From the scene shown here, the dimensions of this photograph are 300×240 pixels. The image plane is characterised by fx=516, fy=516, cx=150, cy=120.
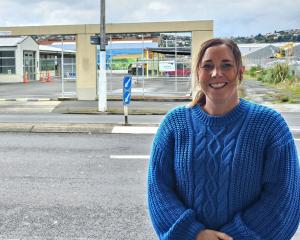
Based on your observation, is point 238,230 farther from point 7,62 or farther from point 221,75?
point 7,62

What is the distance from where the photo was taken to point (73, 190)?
7273mm

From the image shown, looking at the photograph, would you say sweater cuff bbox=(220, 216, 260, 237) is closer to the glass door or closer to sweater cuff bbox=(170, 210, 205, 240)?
sweater cuff bbox=(170, 210, 205, 240)

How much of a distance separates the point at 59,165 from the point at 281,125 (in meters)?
7.20

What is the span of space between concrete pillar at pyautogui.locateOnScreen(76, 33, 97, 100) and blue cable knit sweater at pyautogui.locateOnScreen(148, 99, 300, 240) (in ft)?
71.4

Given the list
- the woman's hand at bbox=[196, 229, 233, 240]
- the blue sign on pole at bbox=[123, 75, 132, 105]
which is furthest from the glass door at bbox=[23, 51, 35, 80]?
the woman's hand at bbox=[196, 229, 233, 240]

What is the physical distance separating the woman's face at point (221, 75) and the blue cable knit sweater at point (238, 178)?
0.08 metres

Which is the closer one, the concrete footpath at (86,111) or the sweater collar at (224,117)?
the sweater collar at (224,117)

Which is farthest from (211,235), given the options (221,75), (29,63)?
(29,63)

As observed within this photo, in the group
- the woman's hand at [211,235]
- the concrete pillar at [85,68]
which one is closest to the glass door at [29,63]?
the concrete pillar at [85,68]

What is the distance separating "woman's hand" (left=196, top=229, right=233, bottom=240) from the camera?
220cm

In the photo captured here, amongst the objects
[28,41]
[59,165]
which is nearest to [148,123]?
[59,165]

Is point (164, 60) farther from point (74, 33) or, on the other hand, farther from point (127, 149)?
point (127, 149)

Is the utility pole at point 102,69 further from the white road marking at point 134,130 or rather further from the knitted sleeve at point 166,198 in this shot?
the knitted sleeve at point 166,198

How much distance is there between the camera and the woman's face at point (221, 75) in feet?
7.61
